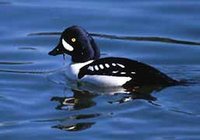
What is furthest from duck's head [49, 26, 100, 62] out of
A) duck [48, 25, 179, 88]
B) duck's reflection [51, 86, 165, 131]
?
duck's reflection [51, 86, 165, 131]

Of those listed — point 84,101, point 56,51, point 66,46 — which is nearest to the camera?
point 84,101

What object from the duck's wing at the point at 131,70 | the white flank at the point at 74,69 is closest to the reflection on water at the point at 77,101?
the duck's wing at the point at 131,70

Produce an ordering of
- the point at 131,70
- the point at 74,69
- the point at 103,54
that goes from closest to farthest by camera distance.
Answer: the point at 131,70
the point at 74,69
the point at 103,54

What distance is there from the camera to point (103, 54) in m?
16.7

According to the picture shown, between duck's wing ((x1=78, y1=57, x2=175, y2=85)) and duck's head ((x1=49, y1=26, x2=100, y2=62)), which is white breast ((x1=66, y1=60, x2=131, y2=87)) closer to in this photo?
duck's wing ((x1=78, y1=57, x2=175, y2=85))

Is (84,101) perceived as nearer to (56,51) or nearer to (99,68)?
(99,68)

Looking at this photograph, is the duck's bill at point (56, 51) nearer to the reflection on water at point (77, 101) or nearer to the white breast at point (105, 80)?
the white breast at point (105, 80)

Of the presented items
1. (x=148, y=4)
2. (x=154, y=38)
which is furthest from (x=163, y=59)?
(x=148, y=4)

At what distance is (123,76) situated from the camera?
14797mm

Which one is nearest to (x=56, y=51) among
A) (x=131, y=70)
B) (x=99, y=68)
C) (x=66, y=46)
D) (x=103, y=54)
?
(x=66, y=46)

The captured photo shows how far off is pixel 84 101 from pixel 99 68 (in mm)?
820

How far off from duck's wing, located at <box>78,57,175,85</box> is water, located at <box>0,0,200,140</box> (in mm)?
187

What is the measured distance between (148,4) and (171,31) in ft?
5.21

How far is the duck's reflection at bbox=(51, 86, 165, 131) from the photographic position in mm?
13055
